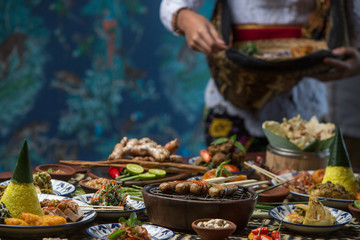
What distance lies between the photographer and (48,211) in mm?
1585

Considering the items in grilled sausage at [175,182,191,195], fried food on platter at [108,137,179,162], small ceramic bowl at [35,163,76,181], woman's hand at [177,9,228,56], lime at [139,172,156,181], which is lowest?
lime at [139,172,156,181]

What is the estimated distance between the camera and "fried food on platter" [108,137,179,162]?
2.45 meters

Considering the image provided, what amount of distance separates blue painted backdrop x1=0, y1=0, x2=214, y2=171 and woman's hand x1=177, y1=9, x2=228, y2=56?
10.4ft

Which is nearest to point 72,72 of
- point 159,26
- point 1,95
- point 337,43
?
point 1,95

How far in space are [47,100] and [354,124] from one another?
3.86 meters

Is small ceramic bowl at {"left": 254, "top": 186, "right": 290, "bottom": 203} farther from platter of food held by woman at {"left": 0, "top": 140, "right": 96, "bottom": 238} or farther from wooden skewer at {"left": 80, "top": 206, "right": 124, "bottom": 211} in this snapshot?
platter of food held by woman at {"left": 0, "top": 140, "right": 96, "bottom": 238}

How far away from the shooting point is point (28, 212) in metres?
1.54

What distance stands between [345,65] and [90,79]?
4004 millimetres

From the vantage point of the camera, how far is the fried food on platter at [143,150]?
96.3 inches

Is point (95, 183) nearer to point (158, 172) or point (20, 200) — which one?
point (158, 172)

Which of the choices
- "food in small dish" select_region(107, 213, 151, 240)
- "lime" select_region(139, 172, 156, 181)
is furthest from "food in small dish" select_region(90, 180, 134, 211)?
"lime" select_region(139, 172, 156, 181)

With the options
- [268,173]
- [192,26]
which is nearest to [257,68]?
[192,26]

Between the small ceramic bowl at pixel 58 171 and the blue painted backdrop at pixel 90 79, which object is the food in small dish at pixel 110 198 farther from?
the blue painted backdrop at pixel 90 79

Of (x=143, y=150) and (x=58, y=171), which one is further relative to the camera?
(x=143, y=150)
